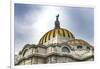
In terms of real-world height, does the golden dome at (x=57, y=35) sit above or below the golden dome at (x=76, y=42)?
above

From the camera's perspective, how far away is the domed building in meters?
2.05

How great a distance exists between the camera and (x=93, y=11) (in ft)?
7.46

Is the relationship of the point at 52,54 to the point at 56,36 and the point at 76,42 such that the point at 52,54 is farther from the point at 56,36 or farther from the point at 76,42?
the point at 76,42

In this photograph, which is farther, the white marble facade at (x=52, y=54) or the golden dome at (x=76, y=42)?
the golden dome at (x=76, y=42)

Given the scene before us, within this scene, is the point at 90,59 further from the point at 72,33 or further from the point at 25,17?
the point at 25,17

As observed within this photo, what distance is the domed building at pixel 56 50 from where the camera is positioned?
2.05 meters

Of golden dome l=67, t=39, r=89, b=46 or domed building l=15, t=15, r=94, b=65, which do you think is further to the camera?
golden dome l=67, t=39, r=89, b=46

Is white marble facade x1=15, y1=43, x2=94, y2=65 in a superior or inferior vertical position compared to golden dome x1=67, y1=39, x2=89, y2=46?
inferior

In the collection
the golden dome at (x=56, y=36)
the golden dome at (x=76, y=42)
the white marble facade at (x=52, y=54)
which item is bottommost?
the white marble facade at (x=52, y=54)

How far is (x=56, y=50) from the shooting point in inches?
84.3

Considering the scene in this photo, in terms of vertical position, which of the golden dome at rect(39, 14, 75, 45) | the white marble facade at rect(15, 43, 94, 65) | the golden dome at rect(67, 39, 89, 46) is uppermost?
the golden dome at rect(39, 14, 75, 45)

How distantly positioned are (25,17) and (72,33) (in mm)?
576
